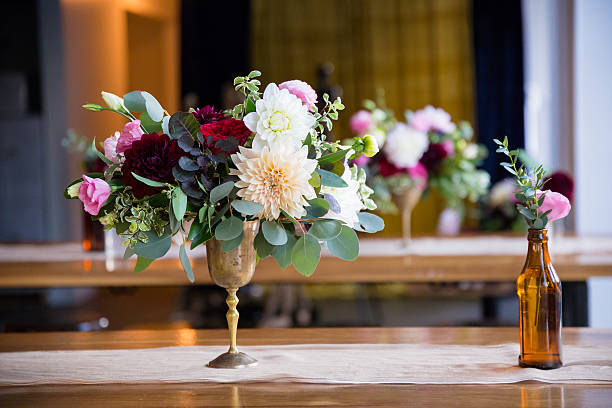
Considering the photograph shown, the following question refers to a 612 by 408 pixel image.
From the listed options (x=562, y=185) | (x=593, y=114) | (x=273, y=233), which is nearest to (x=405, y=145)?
Answer: (x=562, y=185)

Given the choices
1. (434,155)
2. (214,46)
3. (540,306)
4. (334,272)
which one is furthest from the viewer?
(214,46)

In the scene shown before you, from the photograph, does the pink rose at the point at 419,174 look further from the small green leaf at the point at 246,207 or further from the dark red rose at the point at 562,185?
the small green leaf at the point at 246,207

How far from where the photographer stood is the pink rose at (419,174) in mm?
2373

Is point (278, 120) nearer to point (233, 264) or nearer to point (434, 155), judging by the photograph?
point (233, 264)

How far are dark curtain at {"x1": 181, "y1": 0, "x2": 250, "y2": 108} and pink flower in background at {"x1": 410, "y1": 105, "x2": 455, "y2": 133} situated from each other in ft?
10.7

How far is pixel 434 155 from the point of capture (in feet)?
7.97

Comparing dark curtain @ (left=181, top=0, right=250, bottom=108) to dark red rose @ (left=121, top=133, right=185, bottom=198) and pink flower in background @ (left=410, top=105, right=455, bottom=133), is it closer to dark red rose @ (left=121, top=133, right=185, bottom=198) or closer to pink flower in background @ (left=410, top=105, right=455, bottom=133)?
pink flower in background @ (left=410, top=105, right=455, bottom=133)

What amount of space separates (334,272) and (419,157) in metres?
0.60

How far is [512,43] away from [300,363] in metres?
4.21

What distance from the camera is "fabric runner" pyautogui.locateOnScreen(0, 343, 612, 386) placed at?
103 centimetres

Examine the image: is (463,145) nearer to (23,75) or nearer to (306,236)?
(306,236)

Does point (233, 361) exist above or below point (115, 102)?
below

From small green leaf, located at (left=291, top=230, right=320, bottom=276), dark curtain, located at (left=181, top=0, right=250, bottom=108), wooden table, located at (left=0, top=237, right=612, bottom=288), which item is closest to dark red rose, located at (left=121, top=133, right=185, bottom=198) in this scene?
small green leaf, located at (left=291, top=230, right=320, bottom=276)

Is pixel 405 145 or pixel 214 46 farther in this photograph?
pixel 214 46
